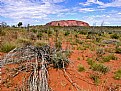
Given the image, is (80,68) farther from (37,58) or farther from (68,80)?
(37,58)

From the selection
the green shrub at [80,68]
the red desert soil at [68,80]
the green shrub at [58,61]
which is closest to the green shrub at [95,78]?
the red desert soil at [68,80]

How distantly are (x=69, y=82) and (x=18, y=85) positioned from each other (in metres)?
1.48

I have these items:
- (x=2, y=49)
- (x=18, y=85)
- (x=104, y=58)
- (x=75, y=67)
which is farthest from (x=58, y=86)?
(x=2, y=49)

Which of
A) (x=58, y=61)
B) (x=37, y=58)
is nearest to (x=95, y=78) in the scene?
(x=58, y=61)

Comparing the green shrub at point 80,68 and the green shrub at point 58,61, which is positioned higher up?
the green shrub at point 58,61

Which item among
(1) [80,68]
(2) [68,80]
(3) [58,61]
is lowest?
(2) [68,80]

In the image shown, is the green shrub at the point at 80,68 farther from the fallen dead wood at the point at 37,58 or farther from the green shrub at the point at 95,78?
the green shrub at the point at 95,78

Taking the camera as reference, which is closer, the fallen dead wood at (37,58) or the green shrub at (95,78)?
the green shrub at (95,78)

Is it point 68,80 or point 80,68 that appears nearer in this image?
point 68,80

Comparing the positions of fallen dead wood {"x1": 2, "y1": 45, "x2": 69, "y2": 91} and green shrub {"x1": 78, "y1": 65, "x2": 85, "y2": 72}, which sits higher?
fallen dead wood {"x1": 2, "y1": 45, "x2": 69, "y2": 91}

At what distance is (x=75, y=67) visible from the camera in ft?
26.5

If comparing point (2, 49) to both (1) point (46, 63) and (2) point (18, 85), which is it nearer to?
(1) point (46, 63)

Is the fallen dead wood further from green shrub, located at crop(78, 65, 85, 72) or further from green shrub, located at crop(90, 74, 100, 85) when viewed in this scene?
green shrub, located at crop(90, 74, 100, 85)

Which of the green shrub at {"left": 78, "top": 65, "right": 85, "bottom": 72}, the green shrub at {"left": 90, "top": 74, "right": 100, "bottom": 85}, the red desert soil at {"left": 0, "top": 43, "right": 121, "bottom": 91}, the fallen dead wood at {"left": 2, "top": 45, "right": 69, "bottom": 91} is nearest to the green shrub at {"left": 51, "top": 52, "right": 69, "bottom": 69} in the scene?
the fallen dead wood at {"left": 2, "top": 45, "right": 69, "bottom": 91}
